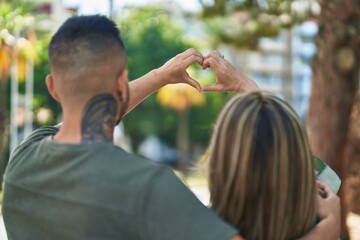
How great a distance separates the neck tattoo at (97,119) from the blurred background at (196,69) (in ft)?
0.93

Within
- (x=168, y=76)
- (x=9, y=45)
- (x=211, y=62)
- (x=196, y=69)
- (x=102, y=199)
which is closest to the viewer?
(x=102, y=199)

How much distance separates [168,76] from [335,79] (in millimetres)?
9832

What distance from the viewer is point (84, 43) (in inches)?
75.6

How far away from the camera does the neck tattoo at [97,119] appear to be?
1.90m

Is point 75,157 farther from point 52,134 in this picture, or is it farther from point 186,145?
point 186,145

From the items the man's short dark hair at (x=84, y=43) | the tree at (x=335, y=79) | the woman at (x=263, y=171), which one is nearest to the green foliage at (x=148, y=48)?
the tree at (x=335, y=79)

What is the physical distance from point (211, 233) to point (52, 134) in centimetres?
68

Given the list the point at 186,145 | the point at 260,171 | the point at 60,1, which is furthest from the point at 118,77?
the point at 60,1

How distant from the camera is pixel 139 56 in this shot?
49.4 m

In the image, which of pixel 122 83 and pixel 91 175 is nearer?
pixel 91 175

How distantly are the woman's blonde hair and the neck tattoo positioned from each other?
0.94 ft

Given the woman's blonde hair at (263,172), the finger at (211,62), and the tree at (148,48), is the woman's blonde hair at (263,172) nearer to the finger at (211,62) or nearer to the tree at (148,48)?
the finger at (211,62)

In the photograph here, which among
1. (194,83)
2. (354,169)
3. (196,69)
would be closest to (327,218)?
(194,83)

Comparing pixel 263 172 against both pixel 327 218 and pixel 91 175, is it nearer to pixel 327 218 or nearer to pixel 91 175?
pixel 327 218
